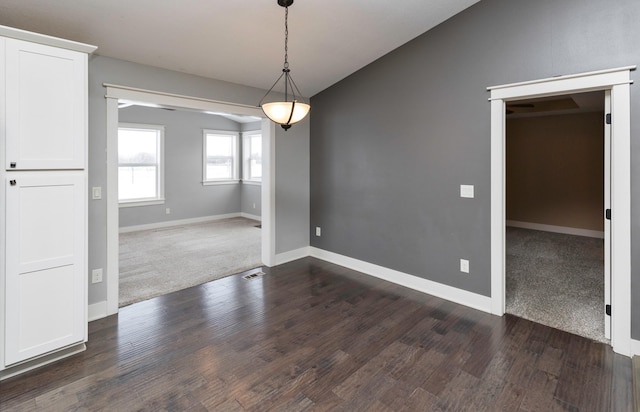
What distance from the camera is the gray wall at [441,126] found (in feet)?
8.54

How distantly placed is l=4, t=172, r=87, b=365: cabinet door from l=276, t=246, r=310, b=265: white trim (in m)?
2.57

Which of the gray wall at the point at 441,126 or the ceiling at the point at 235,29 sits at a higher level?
the ceiling at the point at 235,29

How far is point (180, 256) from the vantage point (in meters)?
5.13

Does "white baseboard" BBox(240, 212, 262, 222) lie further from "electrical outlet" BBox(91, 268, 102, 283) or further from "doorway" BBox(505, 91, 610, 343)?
"doorway" BBox(505, 91, 610, 343)

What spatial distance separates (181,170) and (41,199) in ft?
18.6

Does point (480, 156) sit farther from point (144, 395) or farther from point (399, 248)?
point (144, 395)

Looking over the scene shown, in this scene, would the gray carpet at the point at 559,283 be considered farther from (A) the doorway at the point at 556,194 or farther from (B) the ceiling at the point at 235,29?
(B) the ceiling at the point at 235,29

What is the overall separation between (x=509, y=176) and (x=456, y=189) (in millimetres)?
5284

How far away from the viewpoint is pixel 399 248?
3.97 m

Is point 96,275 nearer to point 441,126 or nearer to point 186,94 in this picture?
point 186,94

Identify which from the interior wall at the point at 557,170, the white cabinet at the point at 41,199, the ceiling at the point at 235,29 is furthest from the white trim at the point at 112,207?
the interior wall at the point at 557,170

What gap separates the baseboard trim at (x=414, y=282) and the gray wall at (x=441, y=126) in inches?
2.7

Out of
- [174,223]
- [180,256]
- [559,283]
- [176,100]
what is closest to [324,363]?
[176,100]

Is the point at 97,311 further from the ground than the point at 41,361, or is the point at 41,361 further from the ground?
the point at 97,311
